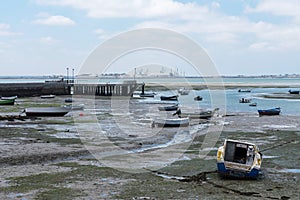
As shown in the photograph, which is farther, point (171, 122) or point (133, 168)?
point (171, 122)

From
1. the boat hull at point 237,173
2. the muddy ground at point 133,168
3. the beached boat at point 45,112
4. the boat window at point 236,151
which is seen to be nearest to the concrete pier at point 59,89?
the beached boat at point 45,112

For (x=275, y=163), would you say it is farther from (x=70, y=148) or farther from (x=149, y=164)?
(x=70, y=148)

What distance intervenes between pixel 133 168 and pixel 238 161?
5060 mm

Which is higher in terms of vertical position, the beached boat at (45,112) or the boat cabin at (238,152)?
the boat cabin at (238,152)

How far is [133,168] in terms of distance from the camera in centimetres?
1975

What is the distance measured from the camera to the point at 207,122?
4444 cm

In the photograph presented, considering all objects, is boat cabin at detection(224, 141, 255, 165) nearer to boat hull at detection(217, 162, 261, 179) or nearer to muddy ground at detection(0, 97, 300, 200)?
boat hull at detection(217, 162, 261, 179)

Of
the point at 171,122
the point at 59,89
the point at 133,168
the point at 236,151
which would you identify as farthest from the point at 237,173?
the point at 59,89

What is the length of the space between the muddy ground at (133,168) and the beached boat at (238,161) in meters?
0.40

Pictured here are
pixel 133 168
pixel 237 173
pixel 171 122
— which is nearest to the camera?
pixel 237 173

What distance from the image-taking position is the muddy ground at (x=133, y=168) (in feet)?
50.1

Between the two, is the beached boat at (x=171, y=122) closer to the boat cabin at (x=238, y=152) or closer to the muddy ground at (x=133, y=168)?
the muddy ground at (x=133, y=168)

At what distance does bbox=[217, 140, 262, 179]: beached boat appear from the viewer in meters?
17.3

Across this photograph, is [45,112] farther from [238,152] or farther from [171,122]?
[238,152]
